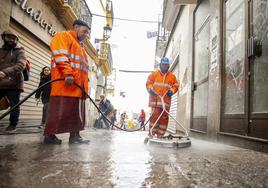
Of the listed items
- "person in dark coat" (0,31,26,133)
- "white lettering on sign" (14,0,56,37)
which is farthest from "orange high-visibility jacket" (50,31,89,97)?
"white lettering on sign" (14,0,56,37)

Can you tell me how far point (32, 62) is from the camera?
8484 millimetres

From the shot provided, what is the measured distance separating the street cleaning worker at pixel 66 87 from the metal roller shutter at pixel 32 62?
4.40 meters

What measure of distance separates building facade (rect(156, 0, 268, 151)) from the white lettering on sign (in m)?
5.33

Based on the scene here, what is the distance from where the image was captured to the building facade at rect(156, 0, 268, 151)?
→ 3658 mm

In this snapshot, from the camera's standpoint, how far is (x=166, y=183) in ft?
5.16

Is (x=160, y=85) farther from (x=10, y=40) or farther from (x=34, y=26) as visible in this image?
(x=34, y=26)

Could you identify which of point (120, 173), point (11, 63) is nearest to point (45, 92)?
point (11, 63)

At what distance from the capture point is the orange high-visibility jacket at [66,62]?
351cm

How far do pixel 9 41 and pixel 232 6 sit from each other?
458 centimetres

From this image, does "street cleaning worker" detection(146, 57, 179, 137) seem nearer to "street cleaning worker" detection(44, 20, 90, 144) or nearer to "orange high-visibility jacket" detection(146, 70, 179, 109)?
"orange high-visibility jacket" detection(146, 70, 179, 109)

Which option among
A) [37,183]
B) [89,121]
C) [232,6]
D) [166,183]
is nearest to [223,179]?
[166,183]

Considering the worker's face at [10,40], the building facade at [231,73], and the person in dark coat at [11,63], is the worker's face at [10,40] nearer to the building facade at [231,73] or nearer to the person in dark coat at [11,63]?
the person in dark coat at [11,63]

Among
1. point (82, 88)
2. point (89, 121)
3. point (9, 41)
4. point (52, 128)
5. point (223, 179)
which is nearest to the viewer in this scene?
point (223, 179)

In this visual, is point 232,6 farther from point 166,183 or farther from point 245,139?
point 166,183
